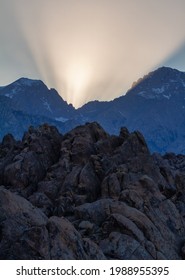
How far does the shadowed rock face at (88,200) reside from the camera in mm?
34250

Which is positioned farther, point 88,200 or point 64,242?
point 88,200

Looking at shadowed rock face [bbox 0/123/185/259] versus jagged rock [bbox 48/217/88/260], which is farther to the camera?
shadowed rock face [bbox 0/123/185/259]

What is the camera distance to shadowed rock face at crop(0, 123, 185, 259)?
34.2 m

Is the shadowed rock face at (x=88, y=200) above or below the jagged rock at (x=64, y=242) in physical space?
above

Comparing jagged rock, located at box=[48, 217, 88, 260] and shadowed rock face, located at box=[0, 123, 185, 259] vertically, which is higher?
shadowed rock face, located at box=[0, 123, 185, 259]

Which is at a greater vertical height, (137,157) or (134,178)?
(137,157)

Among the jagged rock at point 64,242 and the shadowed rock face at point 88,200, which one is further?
the shadowed rock face at point 88,200

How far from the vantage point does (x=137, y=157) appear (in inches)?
2778

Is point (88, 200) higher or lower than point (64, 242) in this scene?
higher

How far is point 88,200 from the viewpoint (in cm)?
6112
